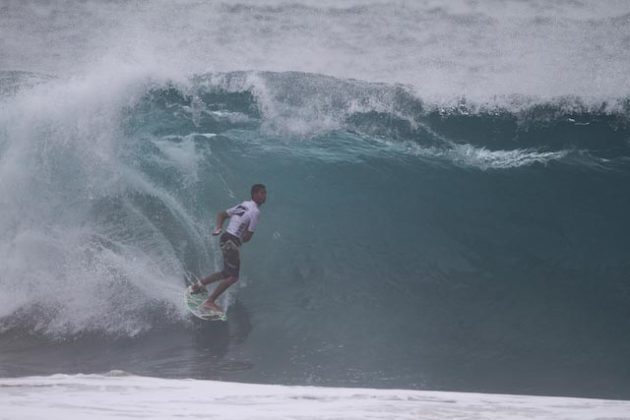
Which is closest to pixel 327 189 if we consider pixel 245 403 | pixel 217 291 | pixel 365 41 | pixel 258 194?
pixel 258 194

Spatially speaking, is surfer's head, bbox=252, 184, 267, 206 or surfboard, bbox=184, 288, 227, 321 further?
surfboard, bbox=184, 288, 227, 321

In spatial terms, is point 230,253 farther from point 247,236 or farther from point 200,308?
point 200,308

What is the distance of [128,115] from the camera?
570 centimetres

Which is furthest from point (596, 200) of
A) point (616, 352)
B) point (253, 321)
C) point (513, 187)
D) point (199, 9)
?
point (199, 9)

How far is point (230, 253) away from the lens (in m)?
4.20

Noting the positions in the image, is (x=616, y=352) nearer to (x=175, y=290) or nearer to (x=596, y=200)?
(x=596, y=200)

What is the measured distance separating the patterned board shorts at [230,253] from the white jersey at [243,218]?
0.04 m

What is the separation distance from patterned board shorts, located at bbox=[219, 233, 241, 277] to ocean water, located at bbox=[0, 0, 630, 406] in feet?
1.36

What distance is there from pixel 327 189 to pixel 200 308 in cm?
182

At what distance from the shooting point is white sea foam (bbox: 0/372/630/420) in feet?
7.68

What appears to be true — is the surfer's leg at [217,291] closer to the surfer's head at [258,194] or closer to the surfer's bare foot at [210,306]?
the surfer's bare foot at [210,306]

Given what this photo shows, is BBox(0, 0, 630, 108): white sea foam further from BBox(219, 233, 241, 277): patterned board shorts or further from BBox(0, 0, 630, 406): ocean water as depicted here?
BBox(219, 233, 241, 277): patterned board shorts

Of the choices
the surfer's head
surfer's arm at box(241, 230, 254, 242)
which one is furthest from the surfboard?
the surfer's head

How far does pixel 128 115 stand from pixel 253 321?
2417 millimetres
